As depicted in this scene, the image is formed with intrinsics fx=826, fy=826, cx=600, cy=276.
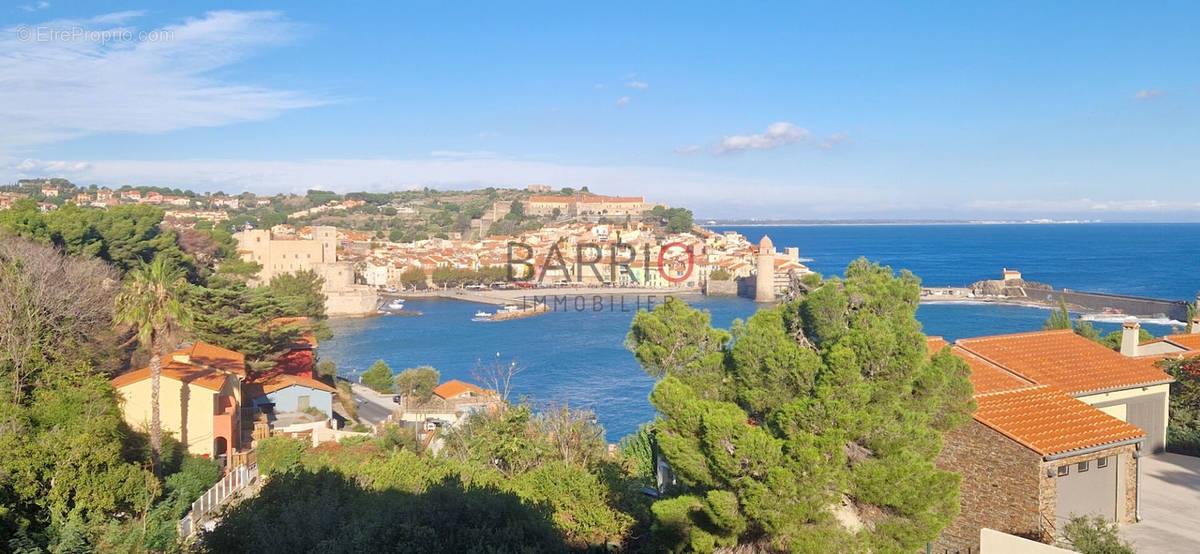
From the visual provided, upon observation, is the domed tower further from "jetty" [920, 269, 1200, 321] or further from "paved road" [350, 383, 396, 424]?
"paved road" [350, 383, 396, 424]

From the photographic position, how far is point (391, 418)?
605 inches

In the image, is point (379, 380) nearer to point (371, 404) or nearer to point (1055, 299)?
point (371, 404)

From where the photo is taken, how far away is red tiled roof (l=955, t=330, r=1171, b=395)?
23.7 feet

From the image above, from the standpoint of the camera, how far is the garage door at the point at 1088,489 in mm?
5766

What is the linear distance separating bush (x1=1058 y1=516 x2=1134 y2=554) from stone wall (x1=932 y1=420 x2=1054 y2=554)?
28 centimetres

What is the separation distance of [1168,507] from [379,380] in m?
17.3

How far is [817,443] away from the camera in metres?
4.28

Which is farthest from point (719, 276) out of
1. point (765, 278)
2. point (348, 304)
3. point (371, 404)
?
point (371, 404)

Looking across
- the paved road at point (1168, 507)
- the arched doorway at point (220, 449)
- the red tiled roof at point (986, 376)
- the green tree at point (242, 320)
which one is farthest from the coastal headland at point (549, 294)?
the red tiled roof at point (986, 376)

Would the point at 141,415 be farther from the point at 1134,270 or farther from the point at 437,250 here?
the point at 1134,270

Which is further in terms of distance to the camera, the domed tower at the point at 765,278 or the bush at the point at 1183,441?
the domed tower at the point at 765,278

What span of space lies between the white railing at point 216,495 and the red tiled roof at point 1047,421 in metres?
5.91

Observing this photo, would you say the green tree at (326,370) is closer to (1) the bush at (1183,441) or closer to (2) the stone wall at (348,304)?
(1) the bush at (1183,441)

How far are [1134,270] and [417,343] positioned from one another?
5602 cm
